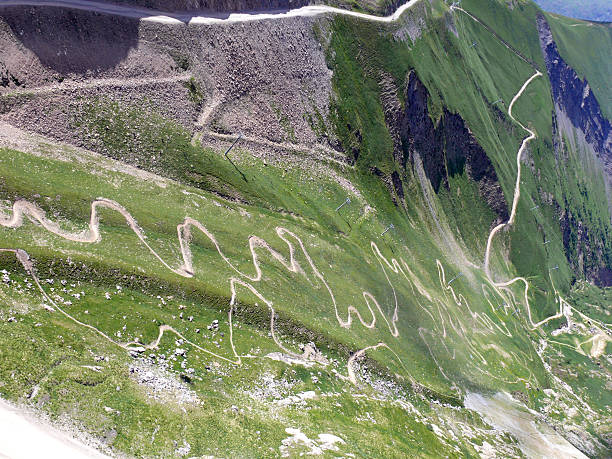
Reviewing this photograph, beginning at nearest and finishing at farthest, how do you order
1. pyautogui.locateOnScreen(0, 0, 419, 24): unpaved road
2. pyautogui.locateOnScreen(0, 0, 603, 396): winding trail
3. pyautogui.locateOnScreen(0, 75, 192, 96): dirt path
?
pyautogui.locateOnScreen(0, 0, 603, 396): winding trail → pyautogui.locateOnScreen(0, 75, 192, 96): dirt path → pyautogui.locateOnScreen(0, 0, 419, 24): unpaved road

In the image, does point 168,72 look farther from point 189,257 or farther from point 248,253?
point 248,253

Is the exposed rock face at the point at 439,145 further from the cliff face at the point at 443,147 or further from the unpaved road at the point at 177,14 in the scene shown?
the unpaved road at the point at 177,14

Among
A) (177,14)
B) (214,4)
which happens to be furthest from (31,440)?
(214,4)

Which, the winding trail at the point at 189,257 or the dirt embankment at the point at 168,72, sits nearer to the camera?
the winding trail at the point at 189,257

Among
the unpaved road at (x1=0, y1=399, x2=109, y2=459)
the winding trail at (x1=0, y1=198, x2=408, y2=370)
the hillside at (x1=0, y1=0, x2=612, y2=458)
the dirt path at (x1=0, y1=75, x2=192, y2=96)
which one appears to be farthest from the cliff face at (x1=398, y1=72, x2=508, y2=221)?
the unpaved road at (x1=0, y1=399, x2=109, y2=459)

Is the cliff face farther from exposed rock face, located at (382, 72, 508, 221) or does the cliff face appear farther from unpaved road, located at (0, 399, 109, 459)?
unpaved road, located at (0, 399, 109, 459)

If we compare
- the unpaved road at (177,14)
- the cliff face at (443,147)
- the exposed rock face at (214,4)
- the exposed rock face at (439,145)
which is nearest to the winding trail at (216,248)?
the unpaved road at (177,14)
